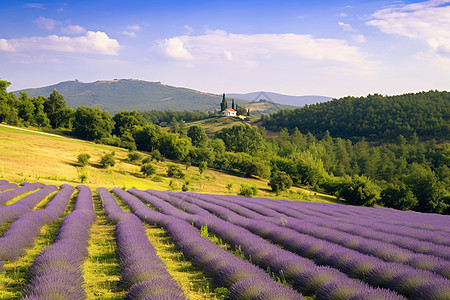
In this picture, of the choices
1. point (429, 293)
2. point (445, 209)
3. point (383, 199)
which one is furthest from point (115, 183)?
point (445, 209)

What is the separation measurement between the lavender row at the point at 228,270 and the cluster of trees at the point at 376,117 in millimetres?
85079

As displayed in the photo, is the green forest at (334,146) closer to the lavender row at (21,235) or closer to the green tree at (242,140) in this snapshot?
the green tree at (242,140)

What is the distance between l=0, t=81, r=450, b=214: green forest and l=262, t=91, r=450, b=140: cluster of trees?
28 cm

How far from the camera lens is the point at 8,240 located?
6320mm

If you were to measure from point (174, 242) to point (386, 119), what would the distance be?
309 feet

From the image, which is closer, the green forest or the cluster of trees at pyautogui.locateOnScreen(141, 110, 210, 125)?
the green forest

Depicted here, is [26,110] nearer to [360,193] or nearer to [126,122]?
[126,122]

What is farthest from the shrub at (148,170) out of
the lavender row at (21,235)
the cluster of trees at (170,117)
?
the cluster of trees at (170,117)

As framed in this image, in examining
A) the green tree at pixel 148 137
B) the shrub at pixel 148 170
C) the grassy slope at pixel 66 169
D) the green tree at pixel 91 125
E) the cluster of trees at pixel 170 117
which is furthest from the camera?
the cluster of trees at pixel 170 117

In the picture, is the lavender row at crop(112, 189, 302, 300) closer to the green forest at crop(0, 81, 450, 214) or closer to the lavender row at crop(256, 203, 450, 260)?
the lavender row at crop(256, 203, 450, 260)

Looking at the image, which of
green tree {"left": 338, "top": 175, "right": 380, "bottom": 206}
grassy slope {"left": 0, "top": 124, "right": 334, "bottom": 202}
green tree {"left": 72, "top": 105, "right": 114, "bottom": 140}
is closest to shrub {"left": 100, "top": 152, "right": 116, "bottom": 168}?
grassy slope {"left": 0, "top": 124, "right": 334, "bottom": 202}

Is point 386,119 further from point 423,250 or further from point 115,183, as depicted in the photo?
point 423,250

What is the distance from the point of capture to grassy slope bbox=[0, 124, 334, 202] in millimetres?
27470

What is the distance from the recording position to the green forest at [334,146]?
128 feet
